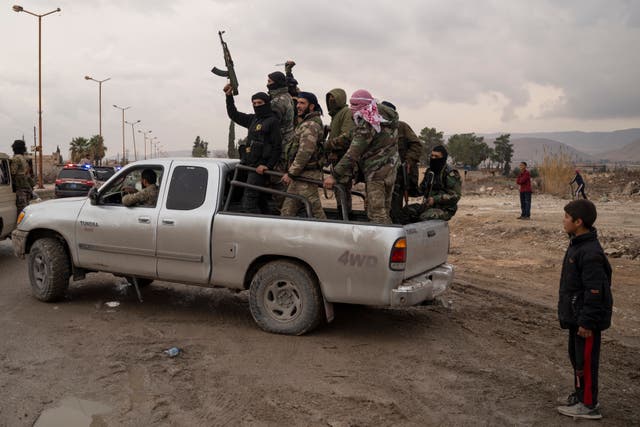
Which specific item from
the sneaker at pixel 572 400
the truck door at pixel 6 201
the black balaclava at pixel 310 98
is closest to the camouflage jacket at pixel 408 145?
the black balaclava at pixel 310 98

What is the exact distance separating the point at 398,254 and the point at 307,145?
1773 mm

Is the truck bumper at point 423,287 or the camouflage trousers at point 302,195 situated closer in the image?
the truck bumper at point 423,287

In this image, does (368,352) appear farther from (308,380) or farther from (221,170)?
(221,170)

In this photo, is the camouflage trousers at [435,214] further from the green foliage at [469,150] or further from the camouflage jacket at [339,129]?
the green foliage at [469,150]

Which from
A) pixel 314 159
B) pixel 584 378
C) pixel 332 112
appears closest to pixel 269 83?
pixel 332 112

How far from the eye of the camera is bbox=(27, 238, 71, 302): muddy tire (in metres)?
7.00

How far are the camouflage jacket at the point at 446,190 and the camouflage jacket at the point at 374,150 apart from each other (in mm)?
616

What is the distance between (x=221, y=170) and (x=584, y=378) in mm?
4064

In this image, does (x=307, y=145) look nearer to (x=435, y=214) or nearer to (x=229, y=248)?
(x=229, y=248)

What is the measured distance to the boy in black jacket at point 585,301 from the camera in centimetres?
402

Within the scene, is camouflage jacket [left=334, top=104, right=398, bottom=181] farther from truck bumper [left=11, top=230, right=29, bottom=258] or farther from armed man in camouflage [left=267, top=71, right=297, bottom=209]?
truck bumper [left=11, top=230, right=29, bottom=258]

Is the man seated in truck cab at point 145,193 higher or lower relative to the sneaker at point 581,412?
higher

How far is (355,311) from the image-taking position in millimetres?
7082

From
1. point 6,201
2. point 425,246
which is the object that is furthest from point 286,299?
point 6,201
